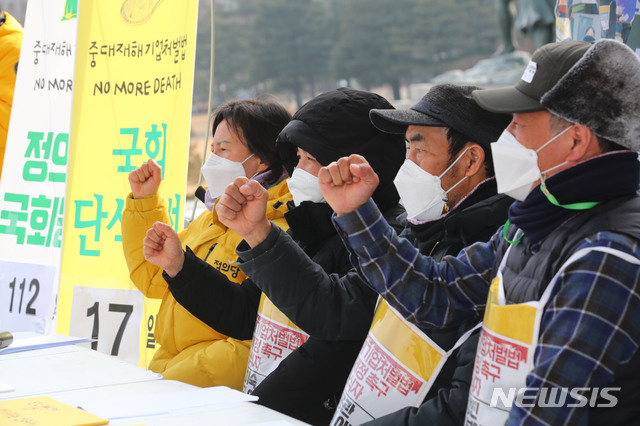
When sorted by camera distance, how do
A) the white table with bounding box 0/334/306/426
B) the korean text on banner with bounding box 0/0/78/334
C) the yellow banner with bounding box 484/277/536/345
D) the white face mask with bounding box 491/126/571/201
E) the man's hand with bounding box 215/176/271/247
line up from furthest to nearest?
the korean text on banner with bounding box 0/0/78/334 < the man's hand with bounding box 215/176/271/247 < the white table with bounding box 0/334/306/426 < the white face mask with bounding box 491/126/571/201 < the yellow banner with bounding box 484/277/536/345

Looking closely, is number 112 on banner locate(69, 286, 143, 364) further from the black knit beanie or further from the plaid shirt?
the plaid shirt

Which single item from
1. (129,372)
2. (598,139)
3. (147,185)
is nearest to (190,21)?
(147,185)

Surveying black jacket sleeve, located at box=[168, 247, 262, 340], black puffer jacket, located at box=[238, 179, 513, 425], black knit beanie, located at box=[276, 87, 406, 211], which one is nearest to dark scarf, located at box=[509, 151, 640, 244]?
black puffer jacket, located at box=[238, 179, 513, 425]

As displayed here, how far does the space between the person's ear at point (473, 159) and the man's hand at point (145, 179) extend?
3.94 ft

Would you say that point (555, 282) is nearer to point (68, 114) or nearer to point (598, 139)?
point (598, 139)

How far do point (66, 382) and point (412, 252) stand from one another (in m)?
0.97

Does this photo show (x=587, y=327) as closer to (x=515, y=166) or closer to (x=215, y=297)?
(x=515, y=166)

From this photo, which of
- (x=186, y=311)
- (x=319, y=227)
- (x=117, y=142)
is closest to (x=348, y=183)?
(x=319, y=227)

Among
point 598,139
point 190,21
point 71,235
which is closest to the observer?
point 598,139

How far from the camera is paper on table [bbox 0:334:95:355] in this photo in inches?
98.6

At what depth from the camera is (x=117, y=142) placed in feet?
11.3

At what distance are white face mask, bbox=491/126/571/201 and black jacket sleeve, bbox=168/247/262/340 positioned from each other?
1.12 metres

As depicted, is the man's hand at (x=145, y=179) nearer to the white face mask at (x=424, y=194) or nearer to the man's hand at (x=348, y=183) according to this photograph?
the white face mask at (x=424, y=194)

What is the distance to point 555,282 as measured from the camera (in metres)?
1.44
